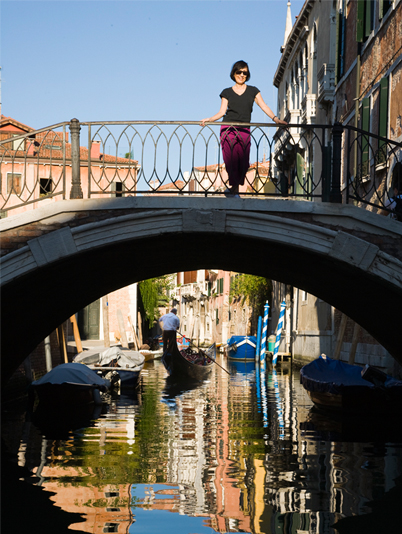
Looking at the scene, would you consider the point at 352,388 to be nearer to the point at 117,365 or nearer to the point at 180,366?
the point at 117,365

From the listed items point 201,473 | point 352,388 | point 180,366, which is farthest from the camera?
point 180,366

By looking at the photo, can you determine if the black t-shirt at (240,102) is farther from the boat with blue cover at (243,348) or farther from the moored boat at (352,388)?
the boat with blue cover at (243,348)

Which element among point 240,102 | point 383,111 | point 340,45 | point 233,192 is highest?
point 340,45

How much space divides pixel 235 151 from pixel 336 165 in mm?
942

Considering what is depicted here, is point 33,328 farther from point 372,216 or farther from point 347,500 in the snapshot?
point 347,500

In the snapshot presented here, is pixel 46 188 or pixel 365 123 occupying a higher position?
pixel 46 188

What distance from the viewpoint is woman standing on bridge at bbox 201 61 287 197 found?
6.78 m

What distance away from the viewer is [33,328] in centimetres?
930

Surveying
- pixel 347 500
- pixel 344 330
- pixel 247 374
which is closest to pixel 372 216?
pixel 347 500

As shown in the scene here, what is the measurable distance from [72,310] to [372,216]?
498cm

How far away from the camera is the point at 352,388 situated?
9516 mm

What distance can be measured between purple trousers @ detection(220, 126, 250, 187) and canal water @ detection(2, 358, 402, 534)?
259 centimetres

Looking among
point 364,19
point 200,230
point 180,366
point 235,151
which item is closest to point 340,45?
point 364,19

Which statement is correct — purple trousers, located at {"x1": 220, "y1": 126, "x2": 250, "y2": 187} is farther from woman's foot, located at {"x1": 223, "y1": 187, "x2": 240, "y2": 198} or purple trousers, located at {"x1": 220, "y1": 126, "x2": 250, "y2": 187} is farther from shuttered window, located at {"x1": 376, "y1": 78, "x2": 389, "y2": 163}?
shuttered window, located at {"x1": 376, "y1": 78, "x2": 389, "y2": 163}
